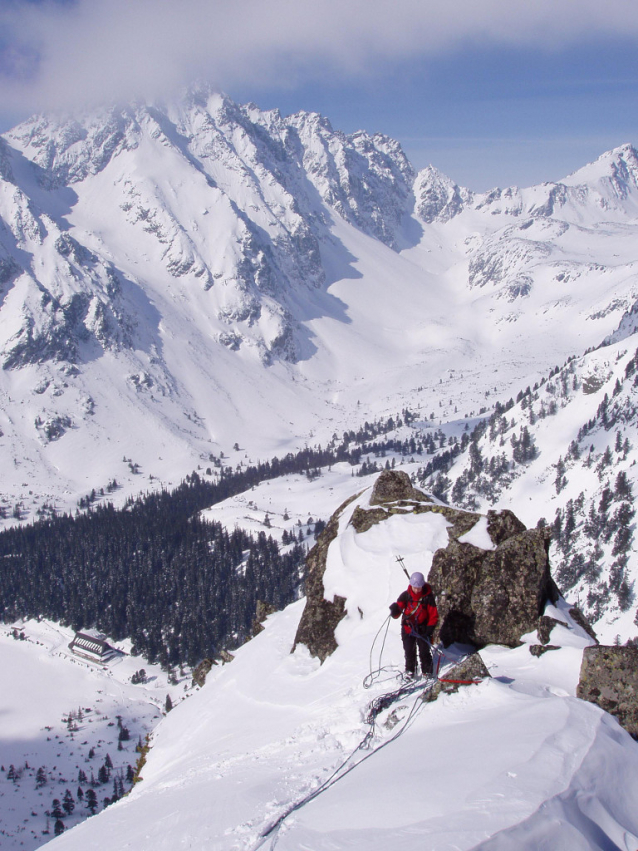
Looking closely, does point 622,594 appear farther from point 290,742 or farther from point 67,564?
point 67,564

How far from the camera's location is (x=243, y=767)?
1559 cm

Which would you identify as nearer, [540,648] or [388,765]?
[388,765]

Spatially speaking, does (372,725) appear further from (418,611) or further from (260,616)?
(260,616)

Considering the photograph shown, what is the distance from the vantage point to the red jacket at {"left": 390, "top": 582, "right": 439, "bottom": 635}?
1536cm

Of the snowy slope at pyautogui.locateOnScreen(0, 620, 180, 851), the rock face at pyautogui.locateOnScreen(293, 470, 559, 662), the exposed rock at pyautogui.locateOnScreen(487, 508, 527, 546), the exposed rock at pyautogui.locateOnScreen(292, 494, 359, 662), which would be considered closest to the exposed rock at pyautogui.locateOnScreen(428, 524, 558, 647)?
the rock face at pyautogui.locateOnScreen(293, 470, 559, 662)

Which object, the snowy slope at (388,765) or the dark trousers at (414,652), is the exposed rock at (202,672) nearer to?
the snowy slope at (388,765)

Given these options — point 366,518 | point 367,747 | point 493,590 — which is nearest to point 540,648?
point 493,590

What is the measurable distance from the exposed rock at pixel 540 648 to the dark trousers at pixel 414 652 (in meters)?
3.21

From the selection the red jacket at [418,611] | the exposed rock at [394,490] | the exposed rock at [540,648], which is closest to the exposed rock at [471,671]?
the red jacket at [418,611]

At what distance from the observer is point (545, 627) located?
1723cm

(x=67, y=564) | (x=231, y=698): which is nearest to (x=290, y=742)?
(x=231, y=698)

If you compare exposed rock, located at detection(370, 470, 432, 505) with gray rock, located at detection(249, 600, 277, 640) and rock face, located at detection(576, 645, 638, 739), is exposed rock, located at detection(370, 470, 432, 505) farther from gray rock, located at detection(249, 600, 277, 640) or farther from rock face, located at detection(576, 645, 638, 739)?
rock face, located at detection(576, 645, 638, 739)

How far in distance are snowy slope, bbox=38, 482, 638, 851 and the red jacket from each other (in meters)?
1.83

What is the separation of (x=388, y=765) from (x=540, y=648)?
694cm
